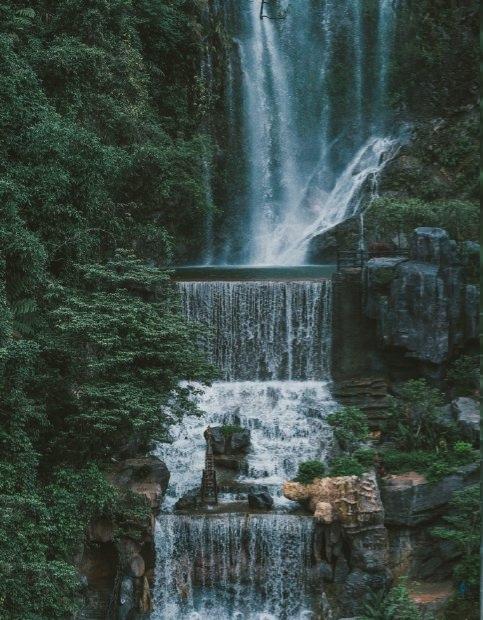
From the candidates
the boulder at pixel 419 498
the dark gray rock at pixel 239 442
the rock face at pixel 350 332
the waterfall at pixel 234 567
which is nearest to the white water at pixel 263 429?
the dark gray rock at pixel 239 442

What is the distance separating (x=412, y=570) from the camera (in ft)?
48.3

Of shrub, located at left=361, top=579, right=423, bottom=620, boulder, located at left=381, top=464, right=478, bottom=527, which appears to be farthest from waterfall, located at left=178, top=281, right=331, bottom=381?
shrub, located at left=361, top=579, right=423, bottom=620

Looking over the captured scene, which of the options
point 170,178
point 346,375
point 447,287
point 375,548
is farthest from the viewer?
point 170,178

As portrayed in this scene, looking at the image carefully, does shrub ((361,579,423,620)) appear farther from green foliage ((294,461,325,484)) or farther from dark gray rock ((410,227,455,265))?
dark gray rock ((410,227,455,265))

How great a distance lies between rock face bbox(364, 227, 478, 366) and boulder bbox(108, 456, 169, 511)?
604 cm

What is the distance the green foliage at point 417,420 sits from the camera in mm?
15812

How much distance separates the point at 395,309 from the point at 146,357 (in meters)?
6.14

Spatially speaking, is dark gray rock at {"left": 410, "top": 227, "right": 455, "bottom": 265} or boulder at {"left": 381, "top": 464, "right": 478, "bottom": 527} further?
dark gray rock at {"left": 410, "top": 227, "right": 455, "bottom": 265}

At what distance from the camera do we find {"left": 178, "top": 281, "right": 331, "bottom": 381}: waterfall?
1914 cm

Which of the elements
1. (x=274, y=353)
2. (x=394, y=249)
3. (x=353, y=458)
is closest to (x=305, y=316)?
(x=274, y=353)

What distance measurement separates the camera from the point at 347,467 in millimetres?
14906

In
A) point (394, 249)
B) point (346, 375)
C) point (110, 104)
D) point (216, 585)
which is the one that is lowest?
point (216, 585)

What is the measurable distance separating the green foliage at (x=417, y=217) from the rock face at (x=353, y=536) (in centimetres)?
776

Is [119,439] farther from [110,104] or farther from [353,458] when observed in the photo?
[110,104]
